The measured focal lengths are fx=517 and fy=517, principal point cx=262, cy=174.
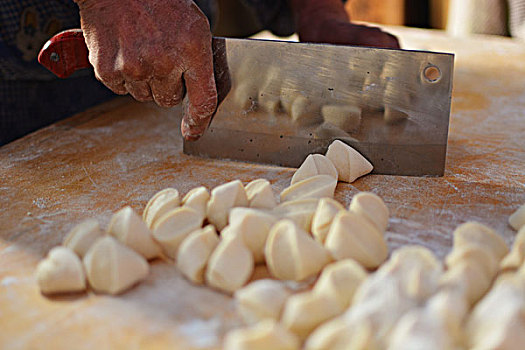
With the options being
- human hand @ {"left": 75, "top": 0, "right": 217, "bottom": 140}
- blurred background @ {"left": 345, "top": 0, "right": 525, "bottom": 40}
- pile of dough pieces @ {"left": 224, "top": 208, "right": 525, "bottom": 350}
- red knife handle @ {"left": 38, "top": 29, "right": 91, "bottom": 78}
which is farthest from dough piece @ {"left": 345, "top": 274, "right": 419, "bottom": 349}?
blurred background @ {"left": 345, "top": 0, "right": 525, "bottom": 40}

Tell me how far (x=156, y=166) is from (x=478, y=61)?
1.28 meters

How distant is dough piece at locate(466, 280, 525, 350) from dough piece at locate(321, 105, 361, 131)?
0.50 metres

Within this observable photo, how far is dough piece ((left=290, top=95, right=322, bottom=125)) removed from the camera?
1.06m

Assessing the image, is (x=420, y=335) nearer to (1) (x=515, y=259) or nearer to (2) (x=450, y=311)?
(2) (x=450, y=311)

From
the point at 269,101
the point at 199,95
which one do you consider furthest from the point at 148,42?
the point at 269,101

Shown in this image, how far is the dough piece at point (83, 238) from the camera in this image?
2.43ft

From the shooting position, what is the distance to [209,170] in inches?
43.3

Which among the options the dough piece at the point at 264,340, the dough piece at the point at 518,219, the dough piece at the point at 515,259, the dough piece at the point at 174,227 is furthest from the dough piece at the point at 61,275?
the dough piece at the point at 518,219

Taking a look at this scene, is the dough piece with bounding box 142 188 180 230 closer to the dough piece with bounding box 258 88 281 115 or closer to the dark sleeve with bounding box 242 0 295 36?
the dough piece with bounding box 258 88 281 115

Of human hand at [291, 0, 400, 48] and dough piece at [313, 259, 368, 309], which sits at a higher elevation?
human hand at [291, 0, 400, 48]

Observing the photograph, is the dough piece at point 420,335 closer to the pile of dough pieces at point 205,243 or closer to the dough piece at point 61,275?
the pile of dough pieces at point 205,243

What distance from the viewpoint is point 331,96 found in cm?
104

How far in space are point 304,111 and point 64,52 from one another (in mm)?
499

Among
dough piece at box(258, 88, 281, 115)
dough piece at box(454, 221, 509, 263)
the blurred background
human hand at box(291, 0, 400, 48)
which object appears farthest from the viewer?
the blurred background
